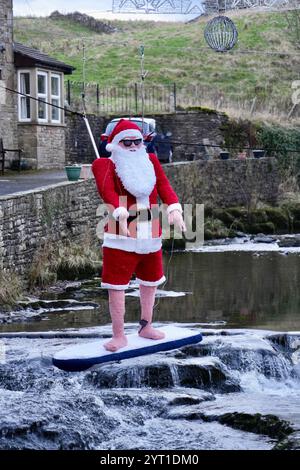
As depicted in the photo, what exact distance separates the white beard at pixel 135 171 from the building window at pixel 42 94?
21748 millimetres

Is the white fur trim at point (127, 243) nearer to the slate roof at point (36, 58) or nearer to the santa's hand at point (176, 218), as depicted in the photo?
the santa's hand at point (176, 218)

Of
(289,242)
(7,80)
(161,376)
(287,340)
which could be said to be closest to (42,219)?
(287,340)

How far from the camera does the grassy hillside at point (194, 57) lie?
4969 centimetres

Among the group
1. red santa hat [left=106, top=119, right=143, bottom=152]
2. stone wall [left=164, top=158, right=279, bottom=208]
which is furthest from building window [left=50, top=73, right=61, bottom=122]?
red santa hat [left=106, top=119, right=143, bottom=152]

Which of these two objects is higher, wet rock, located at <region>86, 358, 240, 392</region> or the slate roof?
the slate roof

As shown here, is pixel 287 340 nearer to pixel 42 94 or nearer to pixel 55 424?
pixel 55 424

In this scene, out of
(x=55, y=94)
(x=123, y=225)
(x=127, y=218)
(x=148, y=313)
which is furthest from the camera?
(x=55, y=94)

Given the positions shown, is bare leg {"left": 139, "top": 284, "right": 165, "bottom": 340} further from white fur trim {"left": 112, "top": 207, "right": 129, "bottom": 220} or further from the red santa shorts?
white fur trim {"left": 112, "top": 207, "right": 129, "bottom": 220}

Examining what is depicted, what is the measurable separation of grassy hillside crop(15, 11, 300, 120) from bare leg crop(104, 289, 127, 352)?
34566mm

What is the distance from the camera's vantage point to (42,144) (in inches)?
1222

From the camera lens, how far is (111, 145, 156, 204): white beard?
9.51 m

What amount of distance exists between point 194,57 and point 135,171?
4665cm

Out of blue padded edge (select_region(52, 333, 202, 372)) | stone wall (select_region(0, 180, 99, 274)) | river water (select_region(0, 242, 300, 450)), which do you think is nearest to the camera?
blue padded edge (select_region(52, 333, 202, 372))

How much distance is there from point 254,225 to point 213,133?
7.99 metres
